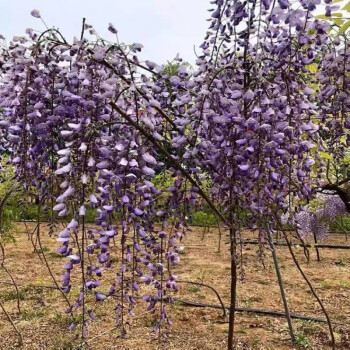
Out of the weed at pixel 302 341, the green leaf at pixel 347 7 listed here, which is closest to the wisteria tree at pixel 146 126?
the green leaf at pixel 347 7

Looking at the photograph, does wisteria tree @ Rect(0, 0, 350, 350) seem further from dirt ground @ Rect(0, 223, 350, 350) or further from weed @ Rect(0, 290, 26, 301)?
weed @ Rect(0, 290, 26, 301)

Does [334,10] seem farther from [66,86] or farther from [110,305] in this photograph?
[110,305]

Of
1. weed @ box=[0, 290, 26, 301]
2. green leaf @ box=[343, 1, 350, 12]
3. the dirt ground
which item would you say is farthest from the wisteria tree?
weed @ box=[0, 290, 26, 301]

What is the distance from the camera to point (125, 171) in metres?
1.87

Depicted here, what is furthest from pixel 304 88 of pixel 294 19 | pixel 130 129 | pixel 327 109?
pixel 130 129

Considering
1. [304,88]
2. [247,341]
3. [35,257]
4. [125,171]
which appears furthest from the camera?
[35,257]

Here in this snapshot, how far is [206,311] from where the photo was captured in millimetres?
4266

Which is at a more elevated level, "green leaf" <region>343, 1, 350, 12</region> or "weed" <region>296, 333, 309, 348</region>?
"green leaf" <region>343, 1, 350, 12</region>

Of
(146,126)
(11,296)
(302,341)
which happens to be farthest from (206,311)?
(146,126)

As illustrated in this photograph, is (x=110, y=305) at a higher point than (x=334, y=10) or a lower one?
lower

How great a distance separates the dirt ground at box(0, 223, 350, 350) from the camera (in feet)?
11.8

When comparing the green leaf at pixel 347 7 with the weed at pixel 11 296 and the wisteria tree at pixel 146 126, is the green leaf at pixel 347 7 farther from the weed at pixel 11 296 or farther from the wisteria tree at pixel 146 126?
the weed at pixel 11 296

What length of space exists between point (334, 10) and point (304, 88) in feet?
1.15

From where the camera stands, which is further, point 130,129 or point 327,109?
point 327,109
